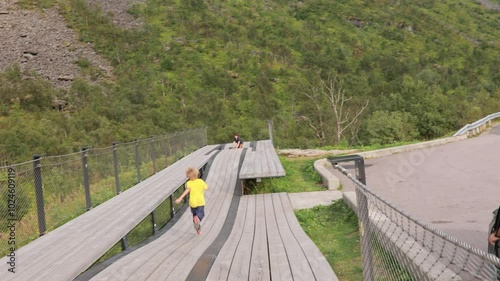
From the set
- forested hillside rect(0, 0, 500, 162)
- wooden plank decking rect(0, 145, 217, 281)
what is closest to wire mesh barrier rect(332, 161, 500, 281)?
wooden plank decking rect(0, 145, 217, 281)

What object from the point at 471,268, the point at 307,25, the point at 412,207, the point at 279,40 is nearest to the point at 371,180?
the point at 412,207

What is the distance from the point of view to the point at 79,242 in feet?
16.6

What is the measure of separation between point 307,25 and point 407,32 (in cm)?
2510

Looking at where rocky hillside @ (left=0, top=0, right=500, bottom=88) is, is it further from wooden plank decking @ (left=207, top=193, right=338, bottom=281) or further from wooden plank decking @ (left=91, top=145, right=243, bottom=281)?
wooden plank decking @ (left=207, top=193, right=338, bottom=281)

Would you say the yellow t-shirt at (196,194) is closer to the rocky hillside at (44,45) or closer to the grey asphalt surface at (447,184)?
the grey asphalt surface at (447,184)

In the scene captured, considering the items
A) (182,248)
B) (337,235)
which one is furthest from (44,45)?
(182,248)

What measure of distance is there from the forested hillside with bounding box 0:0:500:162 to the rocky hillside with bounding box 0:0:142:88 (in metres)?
2.35

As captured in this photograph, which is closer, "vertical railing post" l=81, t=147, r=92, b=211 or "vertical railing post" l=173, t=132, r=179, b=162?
"vertical railing post" l=81, t=147, r=92, b=211

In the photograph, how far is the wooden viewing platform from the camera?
Result: 4363 millimetres

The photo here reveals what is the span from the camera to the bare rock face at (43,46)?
77.2 m

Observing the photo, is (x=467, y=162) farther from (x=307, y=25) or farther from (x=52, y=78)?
(x=307, y=25)

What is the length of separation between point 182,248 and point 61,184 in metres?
2.92

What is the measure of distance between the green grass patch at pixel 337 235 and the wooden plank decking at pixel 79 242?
2.55 m

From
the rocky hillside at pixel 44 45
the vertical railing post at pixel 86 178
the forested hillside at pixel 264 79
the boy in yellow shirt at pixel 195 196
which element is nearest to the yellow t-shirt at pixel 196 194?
the boy in yellow shirt at pixel 195 196
